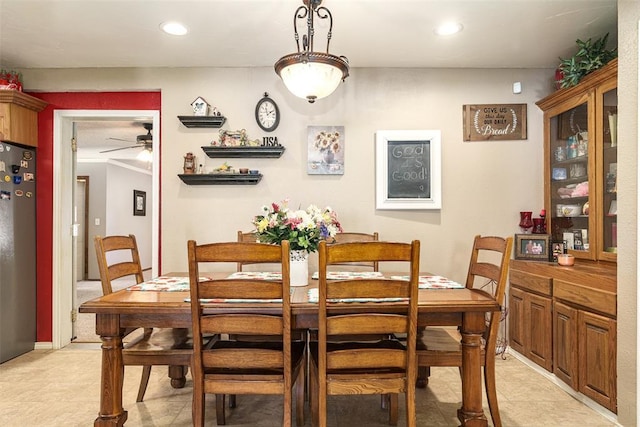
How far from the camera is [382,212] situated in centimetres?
362

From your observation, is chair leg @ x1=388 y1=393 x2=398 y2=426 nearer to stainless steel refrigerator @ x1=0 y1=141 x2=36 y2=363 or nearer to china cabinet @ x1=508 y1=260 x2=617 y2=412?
china cabinet @ x1=508 y1=260 x2=617 y2=412

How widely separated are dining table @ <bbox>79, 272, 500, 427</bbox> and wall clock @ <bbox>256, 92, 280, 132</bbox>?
6.38ft

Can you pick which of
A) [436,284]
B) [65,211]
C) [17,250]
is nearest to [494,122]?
[436,284]

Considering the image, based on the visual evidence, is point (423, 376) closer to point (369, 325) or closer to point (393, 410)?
point (393, 410)

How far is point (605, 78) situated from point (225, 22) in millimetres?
2496

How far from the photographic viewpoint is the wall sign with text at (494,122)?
3619 millimetres

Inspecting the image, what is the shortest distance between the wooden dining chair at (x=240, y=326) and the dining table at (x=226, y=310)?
0.05 metres

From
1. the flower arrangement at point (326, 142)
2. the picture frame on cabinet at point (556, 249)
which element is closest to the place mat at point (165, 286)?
the flower arrangement at point (326, 142)

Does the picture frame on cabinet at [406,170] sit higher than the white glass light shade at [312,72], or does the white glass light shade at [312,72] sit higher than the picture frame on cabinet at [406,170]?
the white glass light shade at [312,72]

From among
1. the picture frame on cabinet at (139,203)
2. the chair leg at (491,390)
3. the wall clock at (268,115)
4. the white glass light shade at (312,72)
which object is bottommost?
the chair leg at (491,390)

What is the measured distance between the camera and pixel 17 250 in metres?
3.46

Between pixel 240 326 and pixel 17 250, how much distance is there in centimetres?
274

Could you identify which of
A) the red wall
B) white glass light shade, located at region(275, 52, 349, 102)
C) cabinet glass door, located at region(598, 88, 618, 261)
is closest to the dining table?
white glass light shade, located at region(275, 52, 349, 102)

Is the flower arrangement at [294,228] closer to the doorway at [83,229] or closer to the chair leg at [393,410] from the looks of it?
the chair leg at [393,410]
